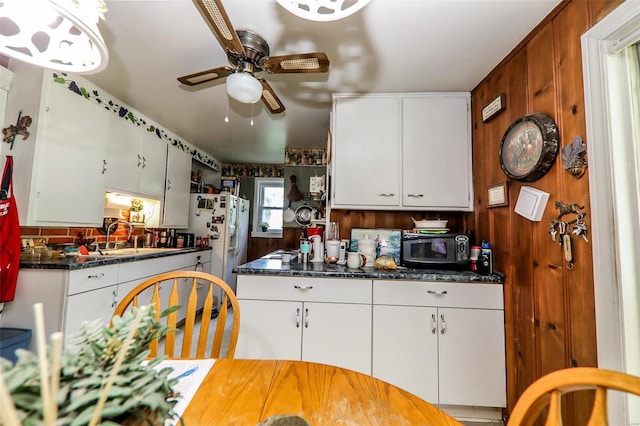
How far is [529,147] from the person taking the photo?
150 centimetres

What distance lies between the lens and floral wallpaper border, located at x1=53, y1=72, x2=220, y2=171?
6.61ft

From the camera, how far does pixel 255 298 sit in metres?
1.78

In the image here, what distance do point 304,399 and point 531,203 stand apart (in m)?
1.57

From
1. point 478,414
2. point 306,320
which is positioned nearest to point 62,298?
point 306,320

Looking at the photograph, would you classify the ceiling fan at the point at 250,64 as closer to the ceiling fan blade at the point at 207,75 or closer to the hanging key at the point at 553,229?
the ceiling fan blade at the point at 207,75

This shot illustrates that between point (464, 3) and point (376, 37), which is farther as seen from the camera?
point (376, 37)

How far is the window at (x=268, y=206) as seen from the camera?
16.3 ft

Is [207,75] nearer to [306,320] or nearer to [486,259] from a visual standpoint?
[306,320]

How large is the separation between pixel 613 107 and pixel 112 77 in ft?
10.3

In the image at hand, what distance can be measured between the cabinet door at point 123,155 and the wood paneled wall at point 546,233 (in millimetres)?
3252

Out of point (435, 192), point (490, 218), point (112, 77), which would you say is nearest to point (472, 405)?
point (490, 218)

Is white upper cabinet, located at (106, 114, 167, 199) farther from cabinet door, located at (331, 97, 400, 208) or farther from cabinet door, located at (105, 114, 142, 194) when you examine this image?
cabinet door, located at (331, 97, 400, 208)

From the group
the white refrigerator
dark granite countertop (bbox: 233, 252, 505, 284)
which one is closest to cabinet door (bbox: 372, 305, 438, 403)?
dark granite countertop (bbox: 233, 252, 505, 284)

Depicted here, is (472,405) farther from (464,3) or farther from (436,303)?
(464,3)
